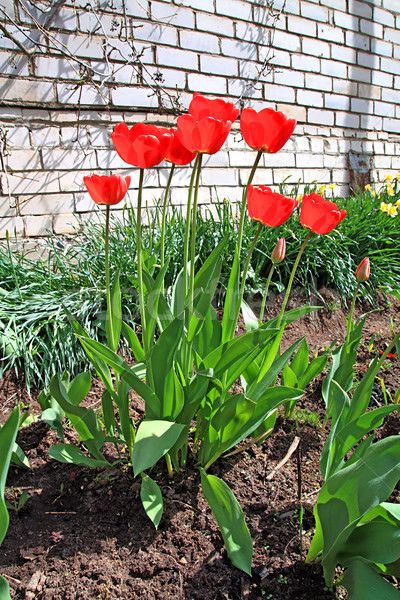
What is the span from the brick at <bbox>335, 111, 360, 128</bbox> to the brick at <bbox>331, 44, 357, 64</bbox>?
510 mm

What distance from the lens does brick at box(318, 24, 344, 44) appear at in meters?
4.09

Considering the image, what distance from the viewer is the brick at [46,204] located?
8.72ft

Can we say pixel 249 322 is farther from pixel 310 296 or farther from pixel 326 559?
pixel 310 296

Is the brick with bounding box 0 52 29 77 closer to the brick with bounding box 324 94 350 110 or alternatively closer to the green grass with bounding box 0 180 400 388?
the green grass with bounding box 0 180 400 388

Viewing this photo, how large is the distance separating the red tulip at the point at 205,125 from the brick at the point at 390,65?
185 inches

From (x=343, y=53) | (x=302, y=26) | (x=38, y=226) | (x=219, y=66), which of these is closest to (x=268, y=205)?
(x=38, y=226)

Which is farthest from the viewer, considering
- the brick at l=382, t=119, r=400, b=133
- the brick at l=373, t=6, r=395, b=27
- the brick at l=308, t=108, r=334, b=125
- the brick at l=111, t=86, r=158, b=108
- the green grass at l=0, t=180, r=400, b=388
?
the brick at l=382, t=119, r=400, b=133

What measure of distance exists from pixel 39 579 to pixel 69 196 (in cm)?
231

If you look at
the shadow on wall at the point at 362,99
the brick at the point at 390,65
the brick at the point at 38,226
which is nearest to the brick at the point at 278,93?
the shadow on wall at the point at 362,99

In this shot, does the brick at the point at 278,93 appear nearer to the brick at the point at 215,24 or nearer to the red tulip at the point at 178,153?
the brick at the point at 215,24

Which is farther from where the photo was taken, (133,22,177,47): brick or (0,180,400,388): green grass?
(133,22,177,47): brick

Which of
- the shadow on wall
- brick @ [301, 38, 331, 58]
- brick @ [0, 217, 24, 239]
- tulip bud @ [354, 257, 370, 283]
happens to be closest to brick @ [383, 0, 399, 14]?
the shadow on wall

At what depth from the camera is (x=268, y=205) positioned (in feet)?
3.35

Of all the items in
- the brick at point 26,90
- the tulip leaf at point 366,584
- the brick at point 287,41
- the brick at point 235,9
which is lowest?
the tulip leaf at point 366,584
